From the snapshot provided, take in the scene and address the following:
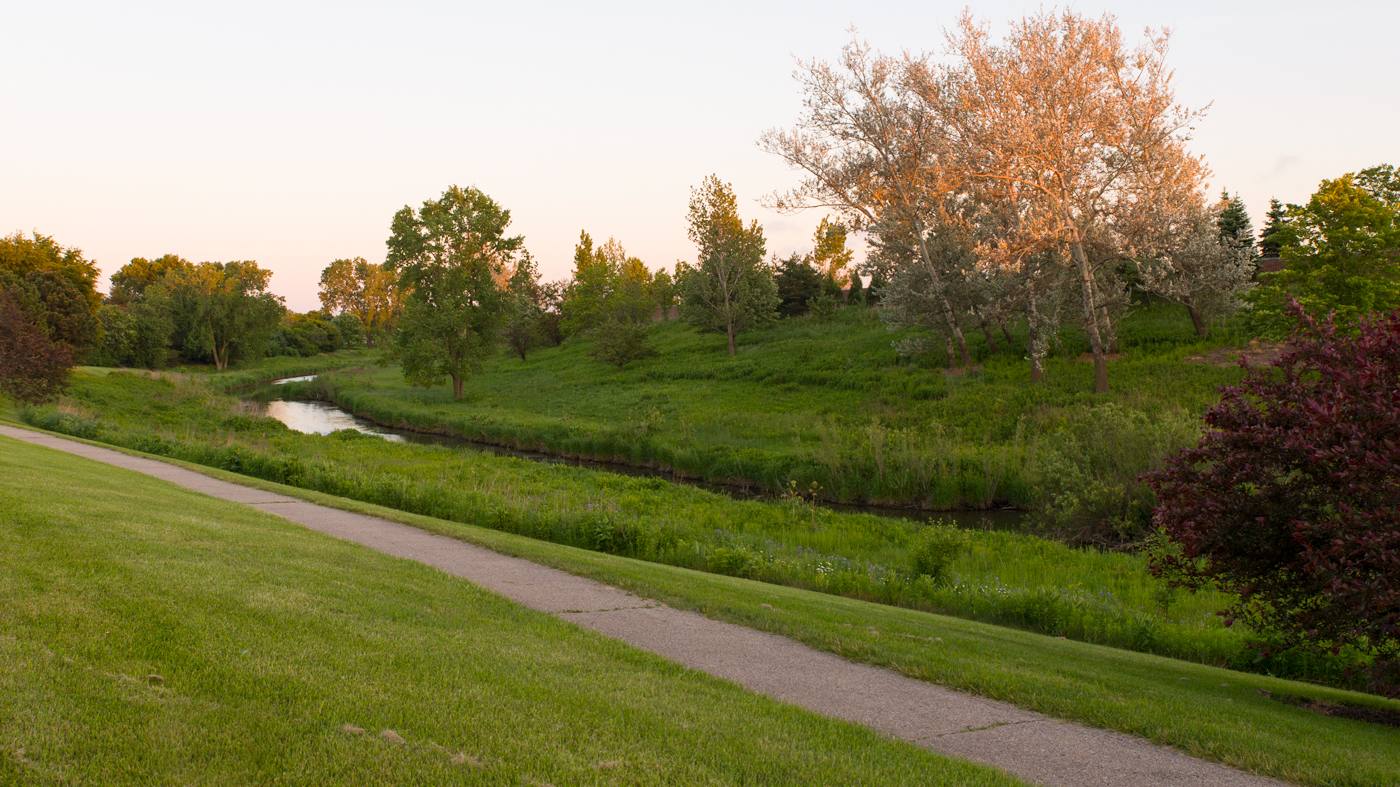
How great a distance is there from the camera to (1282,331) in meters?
26.6

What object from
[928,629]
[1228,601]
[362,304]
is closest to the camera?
[928,629]

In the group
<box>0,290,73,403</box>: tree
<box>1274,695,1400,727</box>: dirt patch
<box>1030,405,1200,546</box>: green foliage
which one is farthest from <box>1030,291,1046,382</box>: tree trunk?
→ <box>0,290,73,403</box>: tree

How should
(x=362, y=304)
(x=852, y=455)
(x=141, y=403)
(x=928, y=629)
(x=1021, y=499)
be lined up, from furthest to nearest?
(x=362, y=304)
(x=141, y=403)
(x=852, y=455)
(x=1021, y=499)
(x=928, y=629)

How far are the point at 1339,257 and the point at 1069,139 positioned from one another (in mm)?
10672

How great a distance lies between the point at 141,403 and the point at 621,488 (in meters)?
33.8

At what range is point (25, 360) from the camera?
105ft

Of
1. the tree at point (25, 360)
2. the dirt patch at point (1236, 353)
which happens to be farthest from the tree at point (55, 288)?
the dirt patch at point (1236, 353)

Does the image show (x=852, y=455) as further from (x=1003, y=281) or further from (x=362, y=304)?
(x=362, y=304)

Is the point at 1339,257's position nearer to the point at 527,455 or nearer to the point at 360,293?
the point at 527,455

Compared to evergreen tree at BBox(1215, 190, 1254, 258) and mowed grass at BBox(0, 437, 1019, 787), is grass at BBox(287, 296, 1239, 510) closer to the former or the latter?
evergreen tree at BBox(1215, 190, 1254, 258)

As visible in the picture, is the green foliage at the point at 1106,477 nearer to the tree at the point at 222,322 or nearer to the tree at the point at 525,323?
the tree at the point at 525,323

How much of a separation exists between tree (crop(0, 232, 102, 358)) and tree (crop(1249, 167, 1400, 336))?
57204mm

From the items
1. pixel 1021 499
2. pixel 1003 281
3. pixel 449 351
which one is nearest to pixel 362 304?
pixel 449 351

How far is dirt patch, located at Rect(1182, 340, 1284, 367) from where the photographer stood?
29.4 meters
